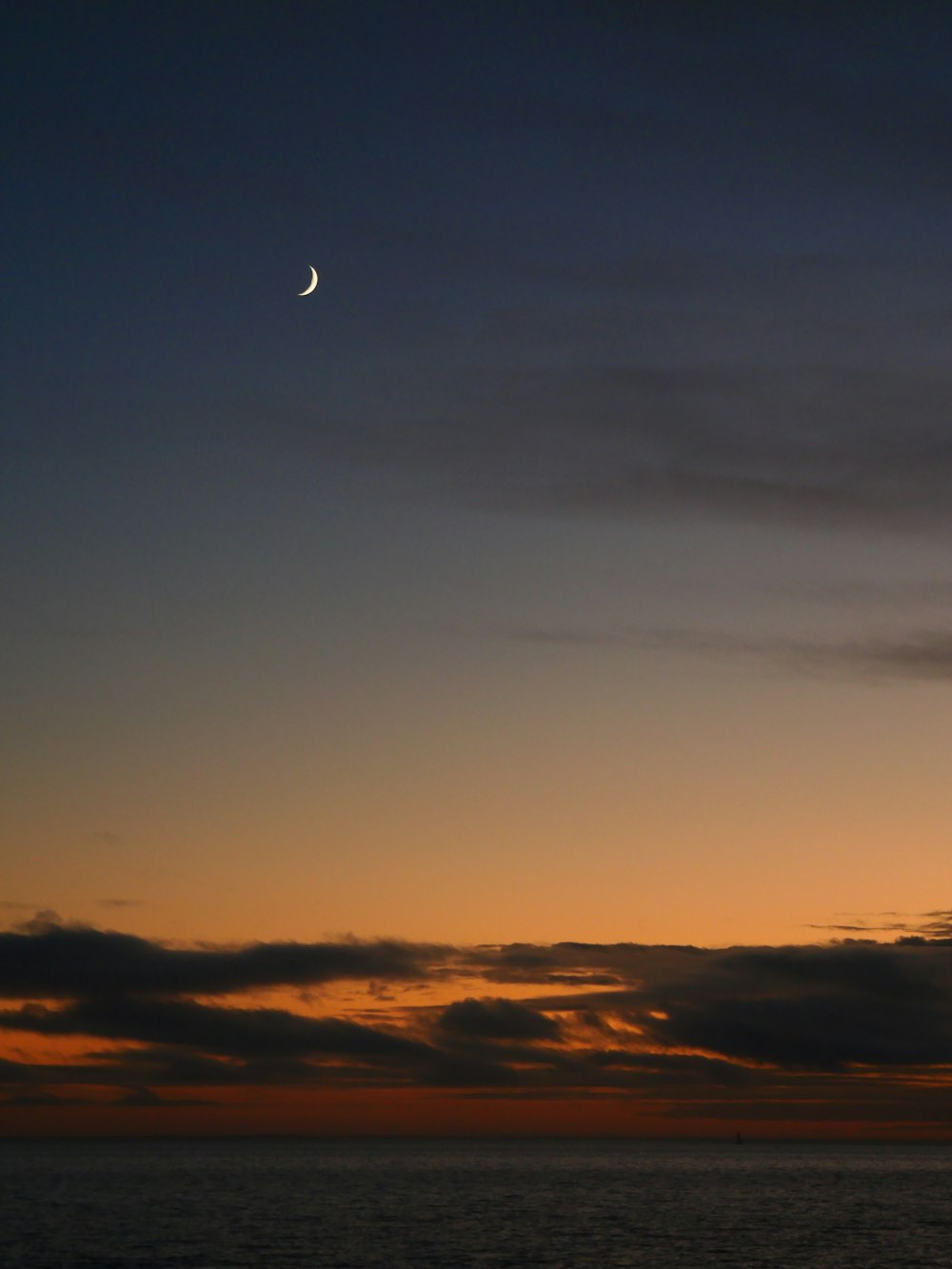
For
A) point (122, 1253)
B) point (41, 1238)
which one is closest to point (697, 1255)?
point (122, 1253)

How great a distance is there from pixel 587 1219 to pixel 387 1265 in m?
75.0

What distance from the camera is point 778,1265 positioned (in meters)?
132

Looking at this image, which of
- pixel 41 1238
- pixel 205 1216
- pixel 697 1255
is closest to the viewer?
pixel 697 1255

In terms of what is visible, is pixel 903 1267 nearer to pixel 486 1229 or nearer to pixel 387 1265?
pixel 387 1265

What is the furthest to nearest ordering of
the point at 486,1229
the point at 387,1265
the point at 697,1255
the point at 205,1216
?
1. the point at 205,1216
2. the point at 486,1229
3. the point at 697,1255
4. the point at 387,1265

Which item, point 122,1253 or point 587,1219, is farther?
point 587,1219

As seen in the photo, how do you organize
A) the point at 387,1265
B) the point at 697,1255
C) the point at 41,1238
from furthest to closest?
the point at 41,1238
the point at 697,1255
the point at 387,1265

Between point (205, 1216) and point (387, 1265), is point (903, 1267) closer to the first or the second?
point (387, 1265)

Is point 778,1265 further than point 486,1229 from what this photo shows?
No

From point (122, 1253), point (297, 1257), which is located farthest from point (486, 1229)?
point (122, 1253)

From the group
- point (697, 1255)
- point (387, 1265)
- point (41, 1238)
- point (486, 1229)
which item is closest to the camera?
point (387, 1265)

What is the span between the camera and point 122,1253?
134375 mm

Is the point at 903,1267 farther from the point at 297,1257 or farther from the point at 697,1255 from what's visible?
the point at 297,1257

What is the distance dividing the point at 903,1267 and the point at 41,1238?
296ft
